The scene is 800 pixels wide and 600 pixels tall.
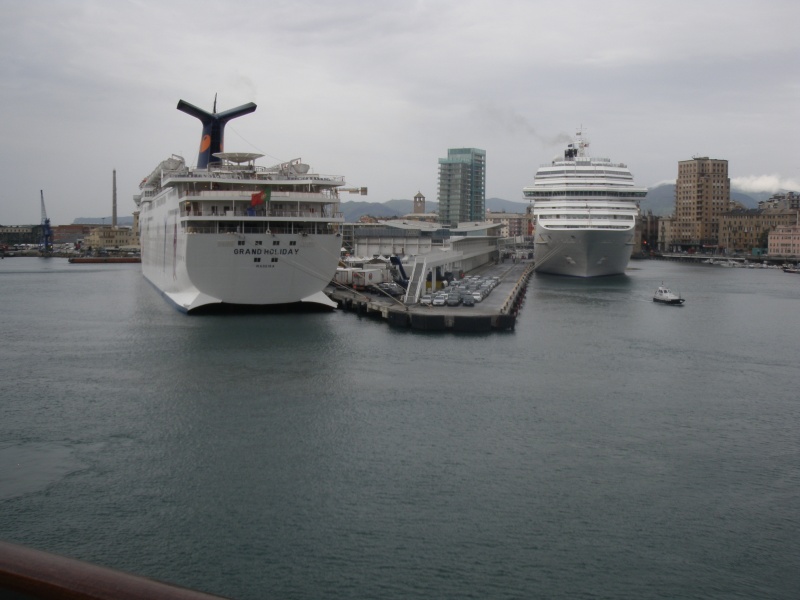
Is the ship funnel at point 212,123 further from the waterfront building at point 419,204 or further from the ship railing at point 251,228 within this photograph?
the waterfront building at point 419,204

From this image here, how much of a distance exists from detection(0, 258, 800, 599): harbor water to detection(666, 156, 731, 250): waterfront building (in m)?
116

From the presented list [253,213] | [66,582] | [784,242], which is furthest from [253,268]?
[784,242]

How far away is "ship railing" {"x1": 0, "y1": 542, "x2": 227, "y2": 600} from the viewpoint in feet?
5.09

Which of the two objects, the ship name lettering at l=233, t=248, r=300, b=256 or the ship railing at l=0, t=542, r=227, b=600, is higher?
the ship name lettering at l=233, t=248, r=300, b=256

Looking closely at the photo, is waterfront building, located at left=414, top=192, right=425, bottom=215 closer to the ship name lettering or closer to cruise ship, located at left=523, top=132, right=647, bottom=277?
cruise ship, located at left=523, top=132, right=647, bottom=277

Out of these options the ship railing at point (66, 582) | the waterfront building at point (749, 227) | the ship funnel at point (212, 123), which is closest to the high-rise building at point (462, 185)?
the waterfront building at point (749, 227)

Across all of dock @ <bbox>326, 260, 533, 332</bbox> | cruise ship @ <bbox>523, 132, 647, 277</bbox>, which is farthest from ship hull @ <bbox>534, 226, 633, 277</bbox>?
dock @ <bbox>326, 260, 533, 332</bbox>

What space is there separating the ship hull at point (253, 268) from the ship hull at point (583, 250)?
2659cm

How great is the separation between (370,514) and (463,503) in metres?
1.41

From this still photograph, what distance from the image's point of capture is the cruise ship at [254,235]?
27.4 metres

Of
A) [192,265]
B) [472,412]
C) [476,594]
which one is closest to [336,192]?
[192,265]

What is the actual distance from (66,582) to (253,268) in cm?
2660

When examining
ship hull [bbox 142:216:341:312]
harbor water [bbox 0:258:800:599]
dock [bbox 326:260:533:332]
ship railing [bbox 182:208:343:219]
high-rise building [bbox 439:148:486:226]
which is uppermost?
high-rise building [bbox 439:148:486:226]

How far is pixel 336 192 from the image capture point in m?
30.6
